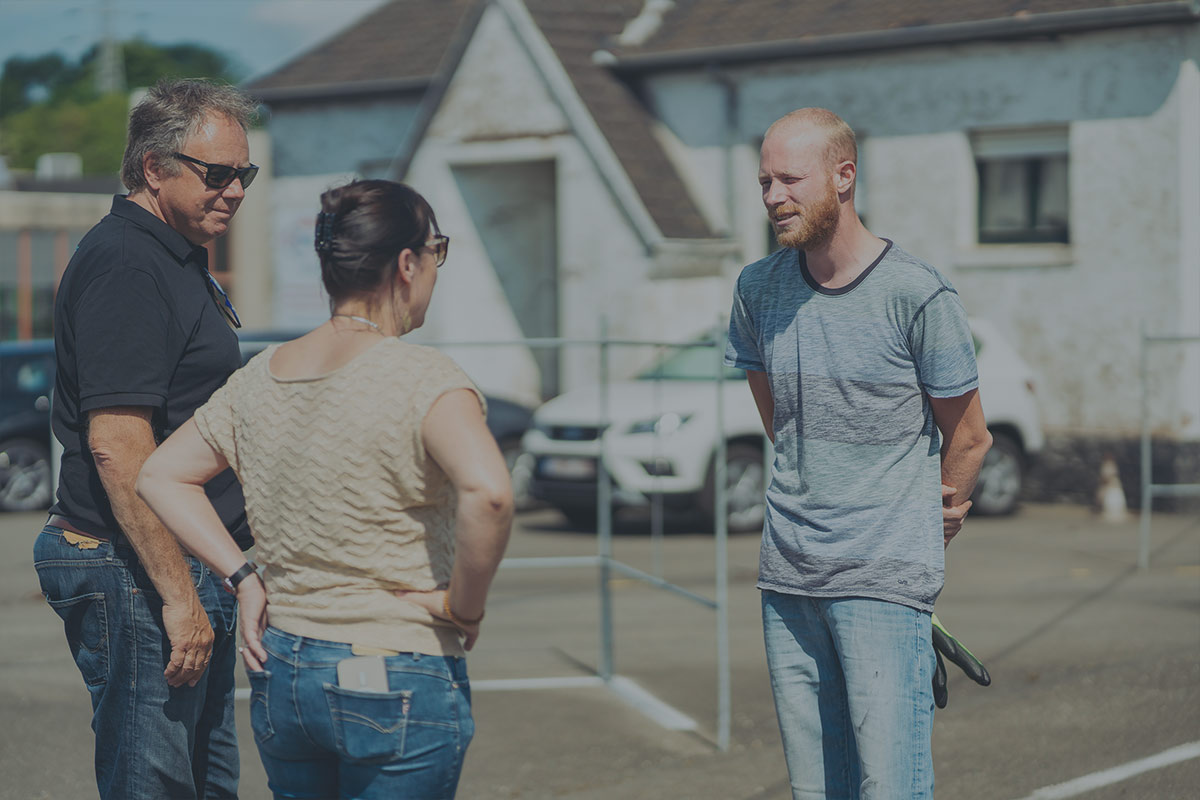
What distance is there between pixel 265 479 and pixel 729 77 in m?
14.7

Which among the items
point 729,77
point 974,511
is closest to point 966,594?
point 974,511

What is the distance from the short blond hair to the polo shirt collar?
1353mm

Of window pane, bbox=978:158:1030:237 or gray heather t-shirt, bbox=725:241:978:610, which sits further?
window pane, bbox=978:158:1030:237

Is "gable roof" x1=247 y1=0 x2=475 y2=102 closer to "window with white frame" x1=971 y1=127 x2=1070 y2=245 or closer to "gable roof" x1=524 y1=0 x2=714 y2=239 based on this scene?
"gable roof" x1=524 y1=0 x2=714 y2=239

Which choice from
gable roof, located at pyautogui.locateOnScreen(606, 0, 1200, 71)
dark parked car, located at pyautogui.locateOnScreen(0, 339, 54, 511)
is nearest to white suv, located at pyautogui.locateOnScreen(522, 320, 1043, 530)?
gable roof, located at pyautogui.locateOnScreen(606, 0, 1200, 71)

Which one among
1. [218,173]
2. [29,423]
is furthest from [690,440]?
[218,173]

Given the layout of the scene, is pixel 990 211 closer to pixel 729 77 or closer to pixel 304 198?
pixel 729 77

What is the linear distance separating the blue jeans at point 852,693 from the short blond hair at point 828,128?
99cm

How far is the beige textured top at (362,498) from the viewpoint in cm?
271

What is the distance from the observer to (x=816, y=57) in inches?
640

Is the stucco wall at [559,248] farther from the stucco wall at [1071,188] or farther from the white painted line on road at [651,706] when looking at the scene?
the white painted line on road at [651,706]

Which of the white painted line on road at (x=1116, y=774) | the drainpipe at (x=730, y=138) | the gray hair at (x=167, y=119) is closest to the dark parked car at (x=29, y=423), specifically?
the drainpipe at (x=730, y=138)

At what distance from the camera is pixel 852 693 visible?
3398mm

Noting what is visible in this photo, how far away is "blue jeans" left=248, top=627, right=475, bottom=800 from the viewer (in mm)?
2691
